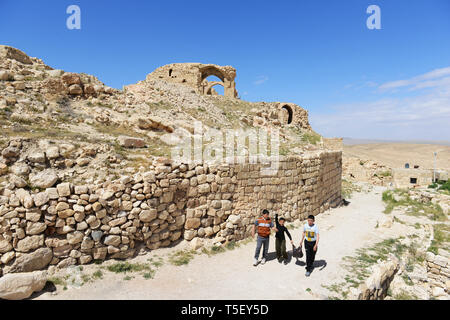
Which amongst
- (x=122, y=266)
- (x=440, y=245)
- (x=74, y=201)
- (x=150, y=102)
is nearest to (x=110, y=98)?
(x=150, y=102)

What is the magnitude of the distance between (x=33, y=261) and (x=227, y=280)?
3.93 meters

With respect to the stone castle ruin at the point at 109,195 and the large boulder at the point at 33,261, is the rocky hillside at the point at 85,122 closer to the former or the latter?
the stone castle ruin at the point at 109,195

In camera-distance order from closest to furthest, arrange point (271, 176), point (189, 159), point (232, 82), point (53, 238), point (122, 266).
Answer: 1. point (53, 238)
2. point (122, 266)
3. point (189, 159)
4. point (271, 176)
5. point (232, 82)

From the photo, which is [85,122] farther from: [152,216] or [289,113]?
[289,113]

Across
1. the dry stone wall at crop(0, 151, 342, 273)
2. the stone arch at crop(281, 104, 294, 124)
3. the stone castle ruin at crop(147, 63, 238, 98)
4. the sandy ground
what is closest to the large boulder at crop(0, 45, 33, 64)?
the stone castle ruin at crop(147, 63, 238, 98)

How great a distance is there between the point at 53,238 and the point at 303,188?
7903mm

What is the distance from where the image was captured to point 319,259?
6652 millimetres

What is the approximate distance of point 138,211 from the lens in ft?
19.6

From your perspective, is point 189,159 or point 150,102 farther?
point 150,102

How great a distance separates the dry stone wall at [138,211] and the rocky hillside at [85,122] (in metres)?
0.57

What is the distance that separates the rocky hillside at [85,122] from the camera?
6066 millimetres

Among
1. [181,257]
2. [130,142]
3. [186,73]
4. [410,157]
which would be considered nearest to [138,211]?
[181,257]

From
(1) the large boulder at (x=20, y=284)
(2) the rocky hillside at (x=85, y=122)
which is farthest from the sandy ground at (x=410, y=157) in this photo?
(1) the large boulder at (x=20, y=284)
